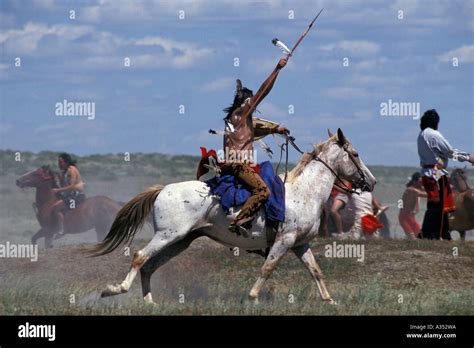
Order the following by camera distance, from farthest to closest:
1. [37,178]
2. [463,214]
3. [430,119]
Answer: [37,178] < [463,214] < [430,119]

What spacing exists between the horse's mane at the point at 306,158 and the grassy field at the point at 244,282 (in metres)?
1.40

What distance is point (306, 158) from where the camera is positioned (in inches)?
693

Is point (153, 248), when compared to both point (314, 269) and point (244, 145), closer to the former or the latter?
point (244, 145)

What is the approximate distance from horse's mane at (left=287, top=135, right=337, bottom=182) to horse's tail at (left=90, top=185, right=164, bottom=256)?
1.53 metres

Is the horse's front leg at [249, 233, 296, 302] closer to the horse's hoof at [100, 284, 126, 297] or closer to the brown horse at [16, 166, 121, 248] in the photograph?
the horse's hoof at [100, 284, 126, 297]

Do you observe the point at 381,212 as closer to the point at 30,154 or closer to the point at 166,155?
the point at 30,154

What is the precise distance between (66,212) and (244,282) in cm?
937

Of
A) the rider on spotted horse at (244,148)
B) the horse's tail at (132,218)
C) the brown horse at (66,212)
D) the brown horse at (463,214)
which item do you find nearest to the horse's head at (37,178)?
the brown horse at (66,212)

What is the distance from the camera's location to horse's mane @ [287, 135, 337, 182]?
17438mm

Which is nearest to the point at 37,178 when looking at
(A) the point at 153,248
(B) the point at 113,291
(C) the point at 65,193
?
(C) the point at 65,193

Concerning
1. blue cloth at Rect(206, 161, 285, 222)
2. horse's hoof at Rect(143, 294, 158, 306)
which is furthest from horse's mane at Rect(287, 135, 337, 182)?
horse's hoof at Rect(143, 294, 158, 306)

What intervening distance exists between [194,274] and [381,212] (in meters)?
7.85
